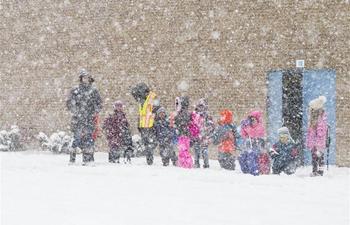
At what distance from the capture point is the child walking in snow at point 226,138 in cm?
991

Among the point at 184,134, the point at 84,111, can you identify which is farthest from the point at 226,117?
the point at 84,111

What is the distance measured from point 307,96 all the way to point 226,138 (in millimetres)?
3630

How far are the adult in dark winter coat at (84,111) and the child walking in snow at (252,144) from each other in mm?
3159

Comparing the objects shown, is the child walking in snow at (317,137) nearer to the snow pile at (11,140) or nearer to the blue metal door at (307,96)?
the blue metal door at (307,96)

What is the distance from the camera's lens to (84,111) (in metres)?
9.92

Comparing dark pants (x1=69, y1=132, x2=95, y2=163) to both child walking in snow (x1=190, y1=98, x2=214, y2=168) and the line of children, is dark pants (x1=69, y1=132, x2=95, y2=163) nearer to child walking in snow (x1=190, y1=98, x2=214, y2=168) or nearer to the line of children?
the line of children

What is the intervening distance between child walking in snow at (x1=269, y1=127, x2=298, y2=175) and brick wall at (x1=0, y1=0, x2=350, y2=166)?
3370 millimetres

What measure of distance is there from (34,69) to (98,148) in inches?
140

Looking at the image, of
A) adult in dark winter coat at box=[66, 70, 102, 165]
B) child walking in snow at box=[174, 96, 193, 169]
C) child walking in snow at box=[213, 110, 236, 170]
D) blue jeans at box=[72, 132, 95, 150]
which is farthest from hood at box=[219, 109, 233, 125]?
blue jeans at box=[72, 132, 95, 150]

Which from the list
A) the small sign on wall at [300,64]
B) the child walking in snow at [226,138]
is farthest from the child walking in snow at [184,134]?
the small sign on wall at [300,64]

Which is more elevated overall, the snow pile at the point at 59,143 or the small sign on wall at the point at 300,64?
the small sign on wall at the point at 300,64

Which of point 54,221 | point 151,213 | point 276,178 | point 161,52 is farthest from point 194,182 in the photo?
point 161,52

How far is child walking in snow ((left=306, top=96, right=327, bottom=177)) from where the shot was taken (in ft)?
31.4

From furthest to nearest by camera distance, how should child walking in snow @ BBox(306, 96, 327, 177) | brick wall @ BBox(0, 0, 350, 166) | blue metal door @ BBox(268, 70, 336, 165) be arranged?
brick wall @ BBox(0, 0, 350, 166)
blue metal door @ BBox(268, 70, 336, 165)
child walking in snow @ BBox(306, 96, 327, 177)
